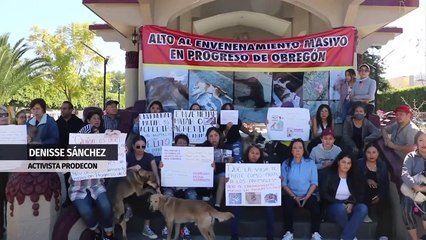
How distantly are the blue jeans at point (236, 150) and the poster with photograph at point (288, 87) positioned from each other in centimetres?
215

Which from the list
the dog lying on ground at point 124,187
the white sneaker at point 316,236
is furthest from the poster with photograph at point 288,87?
the dog lying on ground at point 124,187

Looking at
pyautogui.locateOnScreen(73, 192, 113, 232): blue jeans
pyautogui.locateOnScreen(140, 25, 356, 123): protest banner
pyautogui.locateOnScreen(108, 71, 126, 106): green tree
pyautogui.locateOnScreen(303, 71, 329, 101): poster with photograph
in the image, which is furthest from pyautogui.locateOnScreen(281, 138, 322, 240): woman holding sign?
pyautogui.locateOnScreen(108, 71, 126, 106): green tree

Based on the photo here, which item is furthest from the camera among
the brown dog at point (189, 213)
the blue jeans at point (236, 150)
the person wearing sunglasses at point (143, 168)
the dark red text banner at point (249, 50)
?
the dark red text banner at point (249, 50)

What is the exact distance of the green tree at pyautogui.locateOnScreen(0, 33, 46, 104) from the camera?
94.9 feet

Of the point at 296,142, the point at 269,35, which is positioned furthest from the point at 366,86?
the point at 269,35

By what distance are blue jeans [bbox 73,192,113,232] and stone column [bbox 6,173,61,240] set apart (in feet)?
1.37

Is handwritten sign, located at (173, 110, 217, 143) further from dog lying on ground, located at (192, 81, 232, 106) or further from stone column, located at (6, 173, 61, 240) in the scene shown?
stone column, located at (6, 173, 61, 240)

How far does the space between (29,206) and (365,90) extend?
557cm

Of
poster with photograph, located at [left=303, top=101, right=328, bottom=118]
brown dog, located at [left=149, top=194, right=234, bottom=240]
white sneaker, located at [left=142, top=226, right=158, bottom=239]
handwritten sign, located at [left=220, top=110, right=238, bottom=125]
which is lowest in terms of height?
white sneaker, located at [left=142, top=226, right=158, bottom=239]

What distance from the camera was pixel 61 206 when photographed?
6.27 m

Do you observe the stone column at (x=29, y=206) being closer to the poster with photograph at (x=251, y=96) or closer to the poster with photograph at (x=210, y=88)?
the poster with photograph at (x=210, y=88)

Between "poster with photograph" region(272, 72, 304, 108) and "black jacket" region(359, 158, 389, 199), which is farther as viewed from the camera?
"poster with photograph" region(272, 72, 304, 108)

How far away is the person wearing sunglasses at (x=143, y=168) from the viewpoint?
645cm

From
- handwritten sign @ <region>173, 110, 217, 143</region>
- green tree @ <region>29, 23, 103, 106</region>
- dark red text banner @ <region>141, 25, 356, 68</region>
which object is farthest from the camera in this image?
green tree @ <region>29, 23, 103, 106</region>
